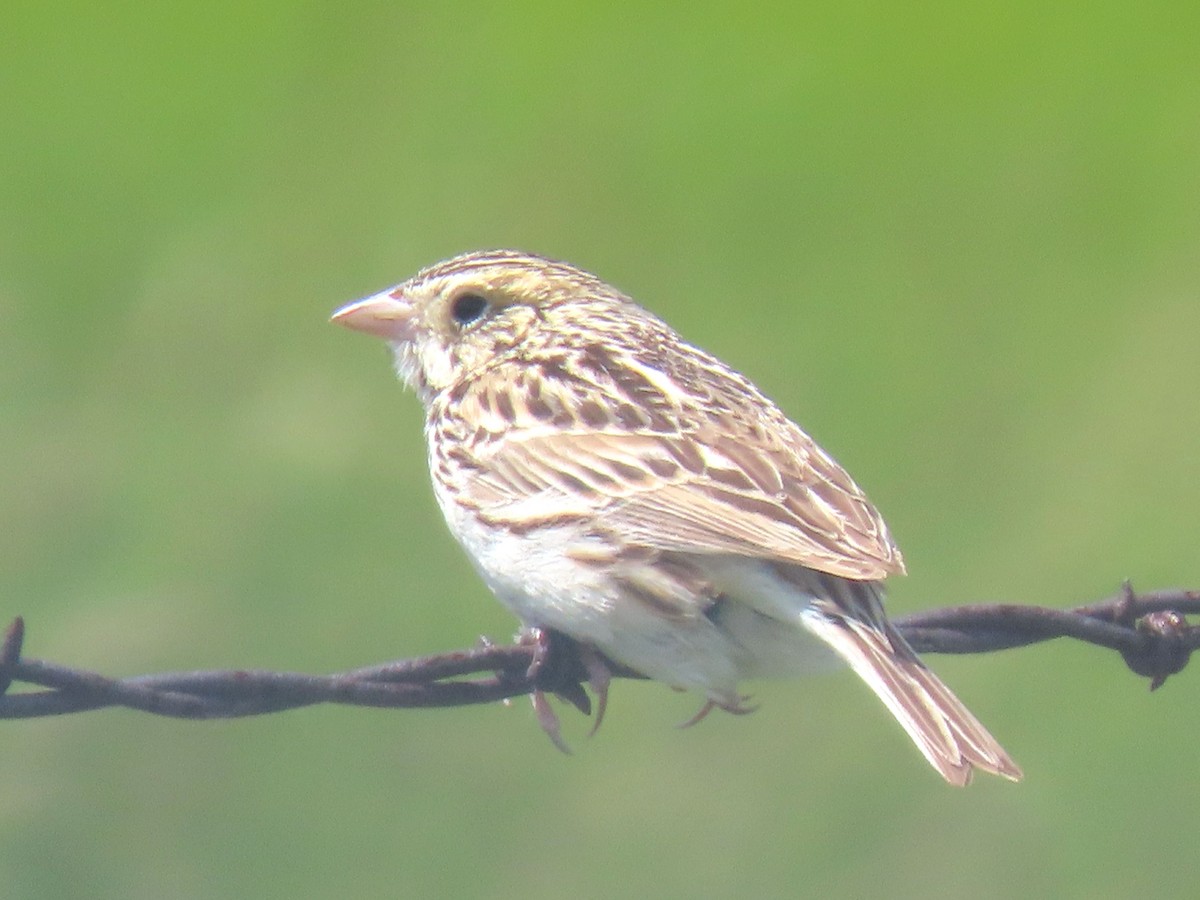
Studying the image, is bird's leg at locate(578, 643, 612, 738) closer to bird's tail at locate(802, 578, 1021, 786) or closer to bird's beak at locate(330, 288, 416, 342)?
bird's tail at locate(802, 578, 1021, 786)

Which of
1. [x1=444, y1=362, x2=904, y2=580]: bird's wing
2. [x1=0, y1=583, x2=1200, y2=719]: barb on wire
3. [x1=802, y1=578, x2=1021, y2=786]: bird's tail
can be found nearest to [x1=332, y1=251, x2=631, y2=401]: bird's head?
[x1=444, y1=362, x2=904, y2=580]: bird's wing

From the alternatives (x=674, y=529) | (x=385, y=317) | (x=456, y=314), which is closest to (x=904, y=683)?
(x=674, y=529)

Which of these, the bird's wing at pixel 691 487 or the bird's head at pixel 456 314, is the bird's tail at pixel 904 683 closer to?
the bird's wing at pixel 691 487

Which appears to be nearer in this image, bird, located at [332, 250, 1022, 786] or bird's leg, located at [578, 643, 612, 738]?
bird, located at [332, 250, 1022, 786]

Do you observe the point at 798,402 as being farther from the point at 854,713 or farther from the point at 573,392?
the point at 573,392

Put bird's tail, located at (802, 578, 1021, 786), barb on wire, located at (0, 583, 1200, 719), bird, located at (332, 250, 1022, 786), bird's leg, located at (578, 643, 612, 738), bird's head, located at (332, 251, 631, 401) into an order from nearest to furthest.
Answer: barb on wire, located at (0, 583, 1200, 719), bird's tail, located at (802, 578, 1021, 786), bird, located at (332, 250, 1022, 786), bird's leg, located at (578, 643, 612, 738), bird's head, located at (332, 251, 631, 401)

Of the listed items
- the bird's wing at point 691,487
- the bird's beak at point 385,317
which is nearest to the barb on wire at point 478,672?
the bird's wing at point 691,487

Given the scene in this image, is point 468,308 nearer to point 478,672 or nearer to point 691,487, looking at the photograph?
point 691,487
